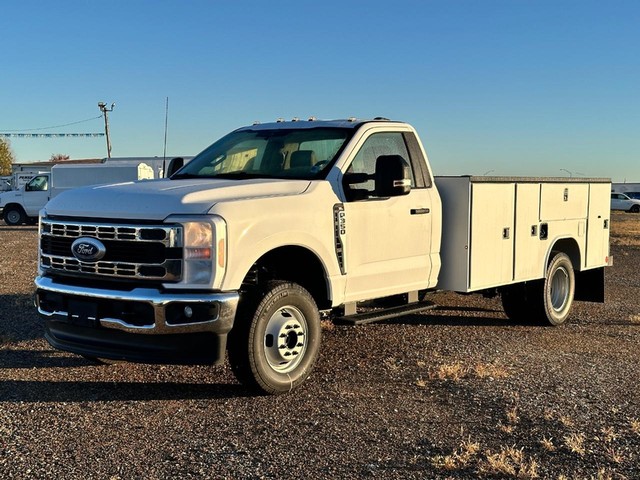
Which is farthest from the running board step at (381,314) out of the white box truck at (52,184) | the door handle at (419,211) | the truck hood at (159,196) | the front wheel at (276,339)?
the white box truck at (52,184)

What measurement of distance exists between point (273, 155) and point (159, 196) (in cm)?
168

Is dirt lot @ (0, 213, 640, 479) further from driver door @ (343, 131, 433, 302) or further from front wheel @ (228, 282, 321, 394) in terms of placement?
driver door @ (343, 131, 433, 302)

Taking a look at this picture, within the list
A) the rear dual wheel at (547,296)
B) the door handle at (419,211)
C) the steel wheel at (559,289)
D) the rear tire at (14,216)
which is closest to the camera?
the door handle at (419,211)

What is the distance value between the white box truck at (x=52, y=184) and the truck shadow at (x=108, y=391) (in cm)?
2323

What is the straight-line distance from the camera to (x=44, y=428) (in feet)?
16.1

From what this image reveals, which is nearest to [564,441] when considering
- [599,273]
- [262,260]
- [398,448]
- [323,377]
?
[398,448]

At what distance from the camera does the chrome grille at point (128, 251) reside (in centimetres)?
511

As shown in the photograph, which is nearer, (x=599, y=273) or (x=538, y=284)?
(x=538, y=284)

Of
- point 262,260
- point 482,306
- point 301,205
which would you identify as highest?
point 301,205

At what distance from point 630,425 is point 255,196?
120 inches

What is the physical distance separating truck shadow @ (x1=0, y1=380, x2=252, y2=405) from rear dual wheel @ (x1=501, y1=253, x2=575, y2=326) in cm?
417

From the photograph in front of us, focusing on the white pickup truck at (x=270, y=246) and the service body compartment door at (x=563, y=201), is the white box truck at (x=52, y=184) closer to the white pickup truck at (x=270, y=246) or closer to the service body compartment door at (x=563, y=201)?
the service body compartment door at (x=563, y=201)

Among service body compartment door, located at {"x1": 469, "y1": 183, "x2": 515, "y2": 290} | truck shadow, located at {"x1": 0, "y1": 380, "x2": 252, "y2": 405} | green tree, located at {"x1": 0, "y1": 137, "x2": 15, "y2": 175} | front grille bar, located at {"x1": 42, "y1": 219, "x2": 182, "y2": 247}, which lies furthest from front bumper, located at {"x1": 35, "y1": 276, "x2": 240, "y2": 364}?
green tree, located at {"x1": 0, "y1": 137, "x2": 15, "y2": 175}

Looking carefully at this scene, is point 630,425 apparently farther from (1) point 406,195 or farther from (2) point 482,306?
(2) point 482,306
